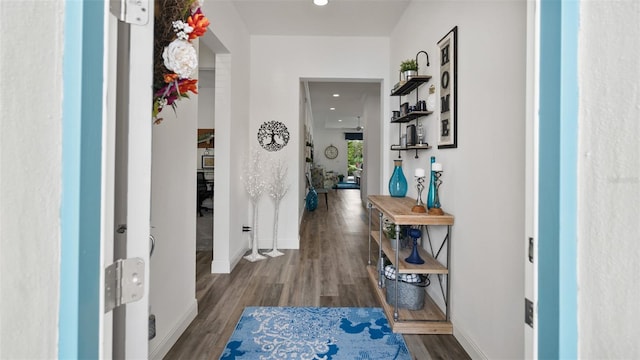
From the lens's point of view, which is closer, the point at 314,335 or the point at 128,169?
the point at 128,169

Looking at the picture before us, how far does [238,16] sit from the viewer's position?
356cm

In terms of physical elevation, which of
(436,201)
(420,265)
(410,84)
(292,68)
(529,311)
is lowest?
(420,265)

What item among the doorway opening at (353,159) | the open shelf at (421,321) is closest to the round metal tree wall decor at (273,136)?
the open shelf at (421,321)

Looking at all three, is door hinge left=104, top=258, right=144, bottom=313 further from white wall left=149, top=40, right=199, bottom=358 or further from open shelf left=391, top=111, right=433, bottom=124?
open shelf left=391, top=111, right=433, bottom=124

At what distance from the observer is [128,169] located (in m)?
0.73

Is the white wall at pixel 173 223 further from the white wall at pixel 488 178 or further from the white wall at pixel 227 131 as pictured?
the white wall at pixel 488 178

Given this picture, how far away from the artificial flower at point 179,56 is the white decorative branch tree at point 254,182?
3.08 metres

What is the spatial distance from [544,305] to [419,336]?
5.53 ft

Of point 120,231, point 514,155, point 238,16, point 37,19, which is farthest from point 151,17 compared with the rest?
point 238,16

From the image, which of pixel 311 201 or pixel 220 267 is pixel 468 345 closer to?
pixel 220 267

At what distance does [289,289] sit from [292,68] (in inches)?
110

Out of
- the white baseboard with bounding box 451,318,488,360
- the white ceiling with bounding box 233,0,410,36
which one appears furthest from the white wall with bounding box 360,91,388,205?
the white baseboard with bounding box 451,318,488,360

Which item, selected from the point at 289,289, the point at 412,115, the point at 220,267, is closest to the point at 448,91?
the point at 412,115
